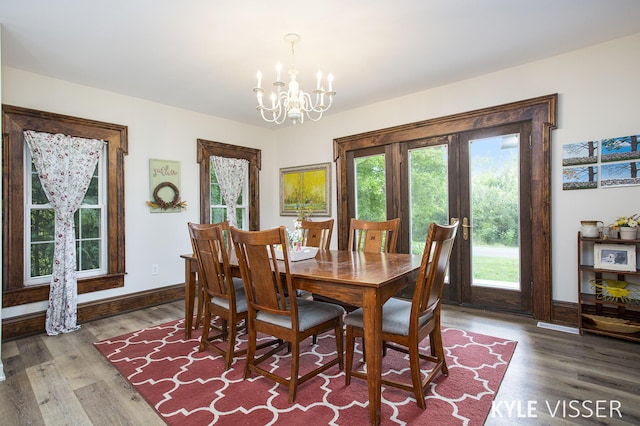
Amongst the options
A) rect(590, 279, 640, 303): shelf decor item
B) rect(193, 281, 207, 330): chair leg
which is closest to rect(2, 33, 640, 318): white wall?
rect(590, 279, 640, 303): shelf decor item

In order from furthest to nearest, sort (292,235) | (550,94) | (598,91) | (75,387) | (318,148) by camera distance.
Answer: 1. (318,148)
2. (550,94)
3. (598,91)
4. (292,235)
5. (75,387)

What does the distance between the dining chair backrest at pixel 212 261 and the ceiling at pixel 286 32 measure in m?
1.60

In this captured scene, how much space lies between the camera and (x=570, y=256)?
10.2 feet

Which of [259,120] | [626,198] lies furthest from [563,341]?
[259,120]

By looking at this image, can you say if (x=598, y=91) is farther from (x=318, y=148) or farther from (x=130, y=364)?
(x=130, y=364)

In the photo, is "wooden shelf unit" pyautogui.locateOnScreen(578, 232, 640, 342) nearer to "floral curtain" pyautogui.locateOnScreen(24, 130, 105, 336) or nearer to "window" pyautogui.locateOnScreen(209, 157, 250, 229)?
"window" pyautogui.locateOnScreen(209, 157, 250, 229)

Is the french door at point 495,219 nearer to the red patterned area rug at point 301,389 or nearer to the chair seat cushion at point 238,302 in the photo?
the red patterned area rug at point 301,389

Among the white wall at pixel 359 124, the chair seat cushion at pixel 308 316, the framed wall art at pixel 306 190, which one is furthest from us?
the framed wall art at pixel 306 190

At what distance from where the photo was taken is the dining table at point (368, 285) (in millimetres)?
1708

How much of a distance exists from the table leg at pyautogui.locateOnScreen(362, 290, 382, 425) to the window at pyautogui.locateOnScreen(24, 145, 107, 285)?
11.4ft

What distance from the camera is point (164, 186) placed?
4262mm

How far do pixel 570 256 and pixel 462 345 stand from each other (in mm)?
1467

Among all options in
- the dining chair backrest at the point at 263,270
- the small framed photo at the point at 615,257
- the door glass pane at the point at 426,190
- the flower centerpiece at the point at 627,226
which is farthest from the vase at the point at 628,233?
the dining chair backrest at the point at 263,270

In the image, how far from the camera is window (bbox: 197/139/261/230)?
469 centimetres
